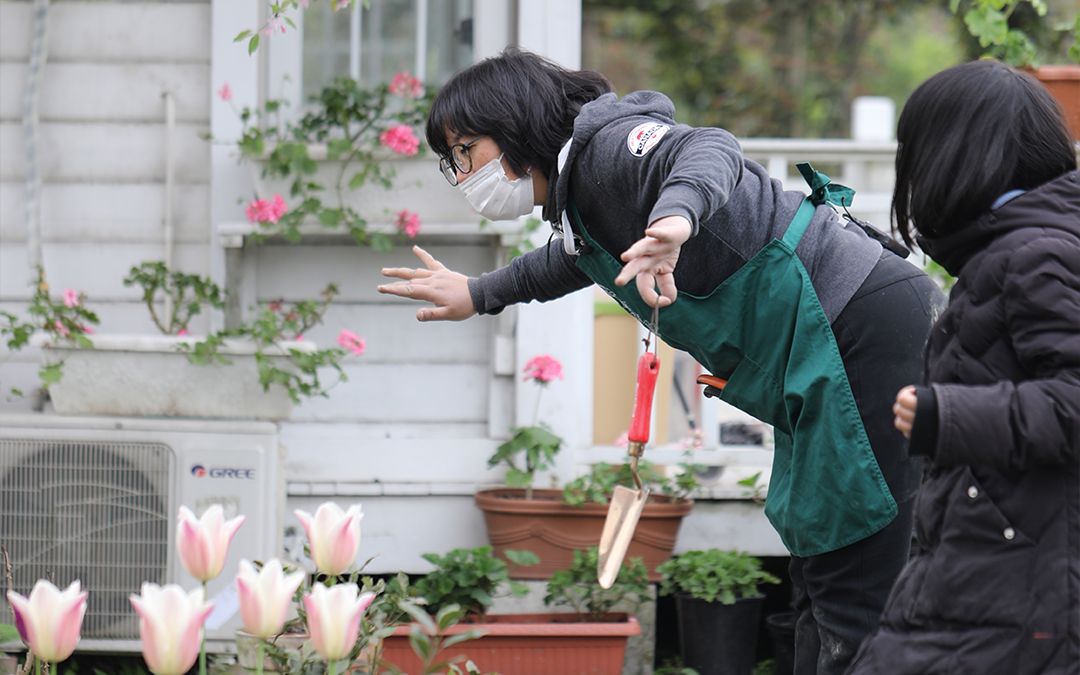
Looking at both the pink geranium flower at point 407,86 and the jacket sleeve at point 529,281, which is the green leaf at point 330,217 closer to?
the pink geranium flower at point 407,86

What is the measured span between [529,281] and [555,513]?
156 cm

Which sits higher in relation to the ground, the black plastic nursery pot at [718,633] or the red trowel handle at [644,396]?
the red trowel handle at [644,396]

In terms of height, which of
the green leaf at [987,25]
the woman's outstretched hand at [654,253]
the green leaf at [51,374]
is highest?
the green leaf at [987,25]

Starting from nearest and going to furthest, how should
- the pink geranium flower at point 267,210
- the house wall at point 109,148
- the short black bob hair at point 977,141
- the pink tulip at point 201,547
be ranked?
the pink tulip at point 201,547
the short black bob hair at point 977,141
the pink geranium flower at point 267,210
the house wall at point 109,148

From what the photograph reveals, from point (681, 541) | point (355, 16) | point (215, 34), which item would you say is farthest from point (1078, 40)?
point (215, 34)

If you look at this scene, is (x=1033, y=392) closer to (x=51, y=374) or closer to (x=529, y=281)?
(x=529, y=281)

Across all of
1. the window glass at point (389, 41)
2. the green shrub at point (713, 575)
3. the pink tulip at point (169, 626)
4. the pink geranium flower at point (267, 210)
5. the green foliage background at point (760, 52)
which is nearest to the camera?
the pink tulip at point (169, 626)

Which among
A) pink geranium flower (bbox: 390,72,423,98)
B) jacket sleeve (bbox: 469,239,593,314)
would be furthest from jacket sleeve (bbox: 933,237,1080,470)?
pink geranium flower (bbox: 390,72,423,98)

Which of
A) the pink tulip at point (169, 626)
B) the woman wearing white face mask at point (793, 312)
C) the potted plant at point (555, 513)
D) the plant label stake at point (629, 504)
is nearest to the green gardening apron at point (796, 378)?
the woman wearing white face mask at point (793, 312)

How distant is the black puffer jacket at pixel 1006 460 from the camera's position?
179 cm

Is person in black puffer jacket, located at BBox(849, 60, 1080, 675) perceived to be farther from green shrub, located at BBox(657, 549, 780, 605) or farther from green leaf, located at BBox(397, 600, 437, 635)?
green shrub, located at BBox(657, 549, 780, 605)

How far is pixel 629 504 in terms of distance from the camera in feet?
7.39

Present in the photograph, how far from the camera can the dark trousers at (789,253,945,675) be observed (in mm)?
2379

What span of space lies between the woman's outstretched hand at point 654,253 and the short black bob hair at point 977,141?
13.8 inches
